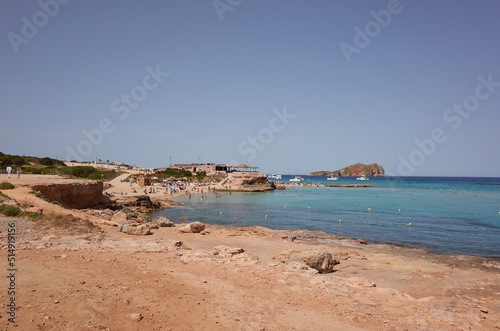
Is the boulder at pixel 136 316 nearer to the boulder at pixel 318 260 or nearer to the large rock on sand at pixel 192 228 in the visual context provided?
the boulder at pixel 318 260

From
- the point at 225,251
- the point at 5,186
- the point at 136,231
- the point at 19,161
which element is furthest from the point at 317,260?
the point at 19,161

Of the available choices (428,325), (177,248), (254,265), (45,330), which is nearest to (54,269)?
(45,330)

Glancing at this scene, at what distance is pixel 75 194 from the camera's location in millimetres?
27969

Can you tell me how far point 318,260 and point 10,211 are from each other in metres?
14.9

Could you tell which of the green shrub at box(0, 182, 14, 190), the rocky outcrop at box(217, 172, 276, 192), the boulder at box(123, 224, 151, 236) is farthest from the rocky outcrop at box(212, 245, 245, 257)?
the rocky outcrop at box(217, 172, 276, 192)

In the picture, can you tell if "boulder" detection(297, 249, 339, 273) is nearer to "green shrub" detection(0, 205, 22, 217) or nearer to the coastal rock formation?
"green shrub" detection(0, 205, 22, 217)

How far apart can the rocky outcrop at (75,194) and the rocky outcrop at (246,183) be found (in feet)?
150

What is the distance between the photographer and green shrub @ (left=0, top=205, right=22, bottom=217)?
45.7ft

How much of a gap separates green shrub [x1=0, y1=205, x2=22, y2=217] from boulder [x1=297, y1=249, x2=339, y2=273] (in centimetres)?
1394

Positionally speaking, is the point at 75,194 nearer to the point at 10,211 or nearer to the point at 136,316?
the point at 10,211

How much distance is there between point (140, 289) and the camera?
7215 mm

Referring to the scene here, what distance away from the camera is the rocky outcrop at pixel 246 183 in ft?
260

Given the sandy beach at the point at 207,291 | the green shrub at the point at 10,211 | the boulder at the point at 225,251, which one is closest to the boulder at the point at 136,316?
the sandy beach at the point at 207,291

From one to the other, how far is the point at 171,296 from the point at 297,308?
10.4 ft
